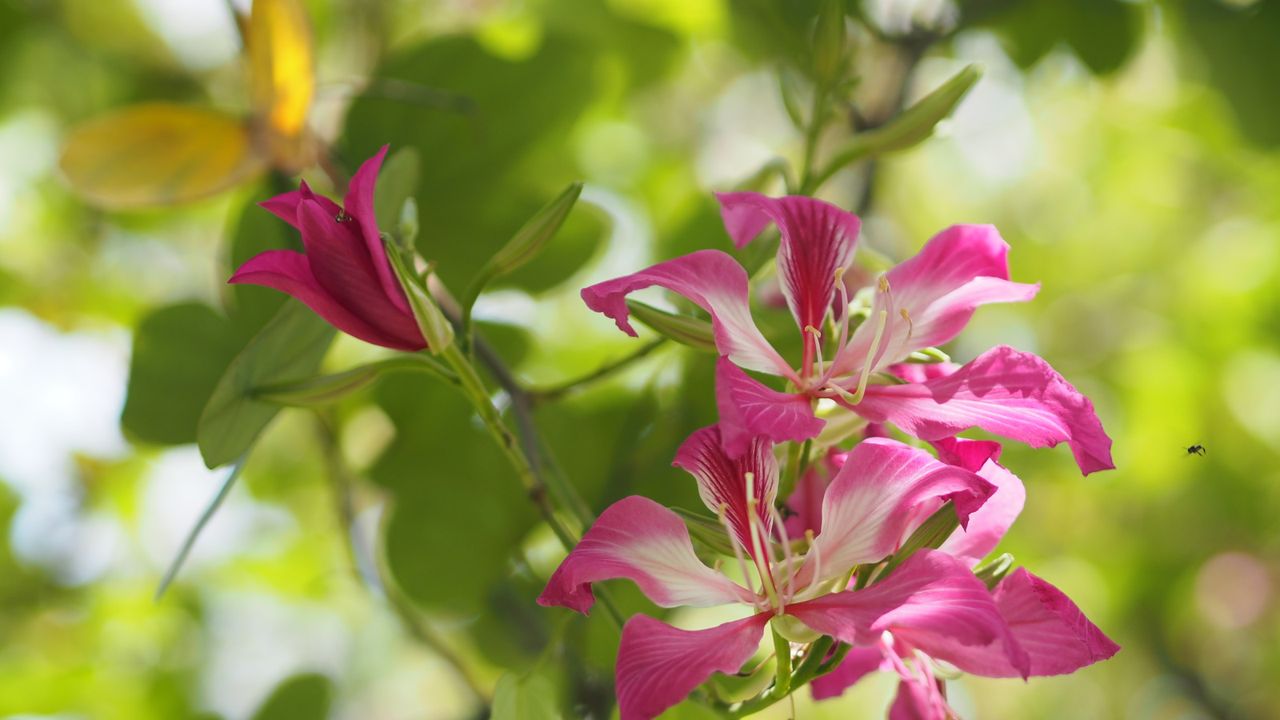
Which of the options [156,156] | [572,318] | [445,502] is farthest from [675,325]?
[572,318]

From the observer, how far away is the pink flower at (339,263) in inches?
15.8

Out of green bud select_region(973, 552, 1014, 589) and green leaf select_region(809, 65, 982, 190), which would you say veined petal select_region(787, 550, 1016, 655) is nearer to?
green bud select_region(973, 552, 1014, 589)

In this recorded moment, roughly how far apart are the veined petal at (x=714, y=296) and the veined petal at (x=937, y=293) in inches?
1.8

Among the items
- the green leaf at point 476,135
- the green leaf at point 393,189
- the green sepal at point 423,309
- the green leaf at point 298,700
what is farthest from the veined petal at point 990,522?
the green leaf at point 298,700

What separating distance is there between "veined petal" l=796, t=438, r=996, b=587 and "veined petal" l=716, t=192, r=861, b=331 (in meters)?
0.08

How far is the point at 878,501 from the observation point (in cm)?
40

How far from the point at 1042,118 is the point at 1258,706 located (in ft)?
3.41

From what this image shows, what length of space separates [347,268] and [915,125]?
30 centimetres

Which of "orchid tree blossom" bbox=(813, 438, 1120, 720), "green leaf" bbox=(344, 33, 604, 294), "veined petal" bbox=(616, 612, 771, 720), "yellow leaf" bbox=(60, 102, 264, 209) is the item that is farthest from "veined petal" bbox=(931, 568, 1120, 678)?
"yellow leaf" bbox=(60, 102, 264, 209)

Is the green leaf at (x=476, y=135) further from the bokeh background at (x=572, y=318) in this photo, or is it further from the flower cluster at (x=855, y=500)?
the flower cluster at (x=855, y=500)

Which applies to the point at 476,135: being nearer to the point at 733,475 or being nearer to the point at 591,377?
the point at 591,377

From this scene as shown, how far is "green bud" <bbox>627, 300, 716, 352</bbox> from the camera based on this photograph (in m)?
0.43

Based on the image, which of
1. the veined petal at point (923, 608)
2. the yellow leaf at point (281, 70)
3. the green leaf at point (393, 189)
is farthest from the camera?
the yellow leaf at point (281, 70)

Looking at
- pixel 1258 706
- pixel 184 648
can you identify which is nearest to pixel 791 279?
pixel 184 648
